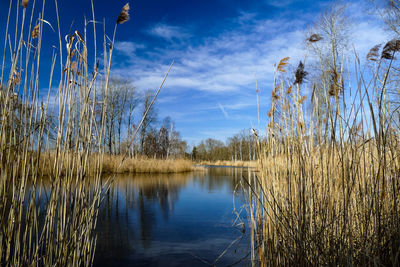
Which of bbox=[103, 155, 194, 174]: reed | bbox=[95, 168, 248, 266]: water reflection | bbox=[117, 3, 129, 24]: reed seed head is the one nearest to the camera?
bbox=[117, 3, 129, 24]: reed seed head

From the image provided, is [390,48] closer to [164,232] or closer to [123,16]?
[123,16]

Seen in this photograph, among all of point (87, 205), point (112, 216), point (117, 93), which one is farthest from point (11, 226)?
point (117, 93)

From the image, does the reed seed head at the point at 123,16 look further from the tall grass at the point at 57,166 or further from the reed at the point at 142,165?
the reed at the point at 142,165

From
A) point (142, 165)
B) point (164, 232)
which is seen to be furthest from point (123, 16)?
point (142, 165)

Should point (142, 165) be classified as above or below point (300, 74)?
below

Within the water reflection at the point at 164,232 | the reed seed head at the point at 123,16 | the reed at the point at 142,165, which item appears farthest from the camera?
the reed at the point at 142,165

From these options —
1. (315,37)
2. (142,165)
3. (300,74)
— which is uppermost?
(315,37)

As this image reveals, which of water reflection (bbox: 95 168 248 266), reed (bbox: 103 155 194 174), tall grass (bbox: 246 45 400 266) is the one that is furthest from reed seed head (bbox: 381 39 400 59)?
reed (bbox: 103 155 194 174)

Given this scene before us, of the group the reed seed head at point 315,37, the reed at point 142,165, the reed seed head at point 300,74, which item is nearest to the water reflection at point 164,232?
the reed seed head at point 300,74

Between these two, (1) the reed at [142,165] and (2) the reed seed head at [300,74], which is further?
(1) the reed at [142,165]

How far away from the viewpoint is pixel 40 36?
105 cm

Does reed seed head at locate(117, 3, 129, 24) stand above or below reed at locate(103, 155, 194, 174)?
above

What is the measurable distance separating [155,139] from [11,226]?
872 inches

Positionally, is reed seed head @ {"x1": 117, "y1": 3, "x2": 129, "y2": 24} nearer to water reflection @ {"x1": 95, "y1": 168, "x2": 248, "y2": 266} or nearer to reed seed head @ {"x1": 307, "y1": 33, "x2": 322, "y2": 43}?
reed seed head @ {"x1": 307, "y1": 33, "x2": 322, "y2": 43}
